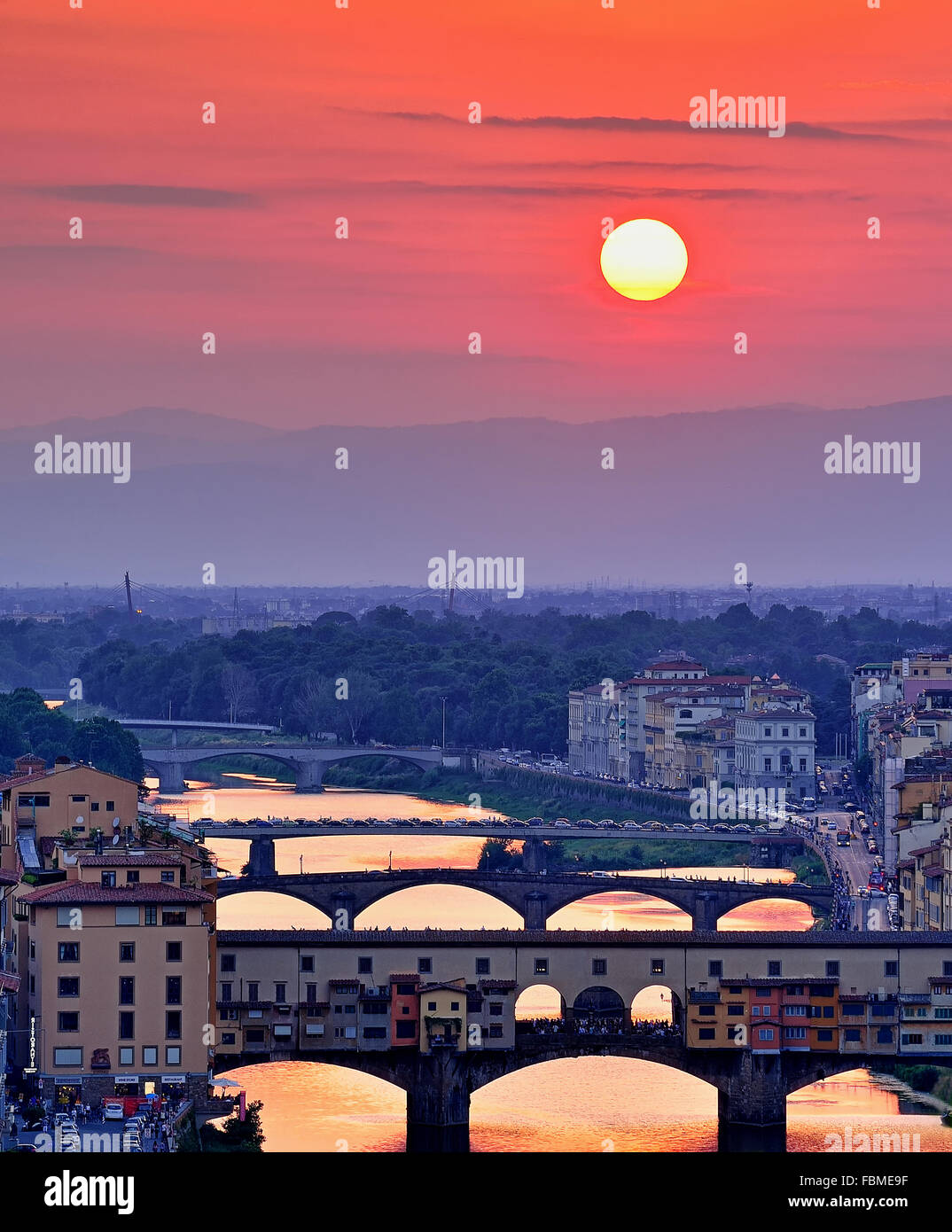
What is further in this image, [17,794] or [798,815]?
[798,815]

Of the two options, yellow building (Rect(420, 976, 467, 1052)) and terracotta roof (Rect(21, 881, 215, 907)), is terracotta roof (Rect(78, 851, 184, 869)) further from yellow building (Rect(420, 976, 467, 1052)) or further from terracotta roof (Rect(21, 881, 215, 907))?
yellow building (Rect(420, 976, 467, 1052))

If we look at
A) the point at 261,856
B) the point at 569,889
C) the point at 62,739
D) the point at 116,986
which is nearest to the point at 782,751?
the point at 62,739

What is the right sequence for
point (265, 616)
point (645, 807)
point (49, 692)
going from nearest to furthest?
point (645, 807)
point (49, 692)
point (265, 616)

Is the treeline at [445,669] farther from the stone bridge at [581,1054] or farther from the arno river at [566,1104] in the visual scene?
the stone bridge at [581,1054]

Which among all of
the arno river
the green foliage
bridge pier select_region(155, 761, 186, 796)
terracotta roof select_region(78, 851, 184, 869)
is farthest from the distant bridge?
bridge pier select_region(155, 761, 186, 796)

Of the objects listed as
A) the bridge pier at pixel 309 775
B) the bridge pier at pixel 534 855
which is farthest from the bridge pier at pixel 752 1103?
the bridge pier at pixel 309 775
